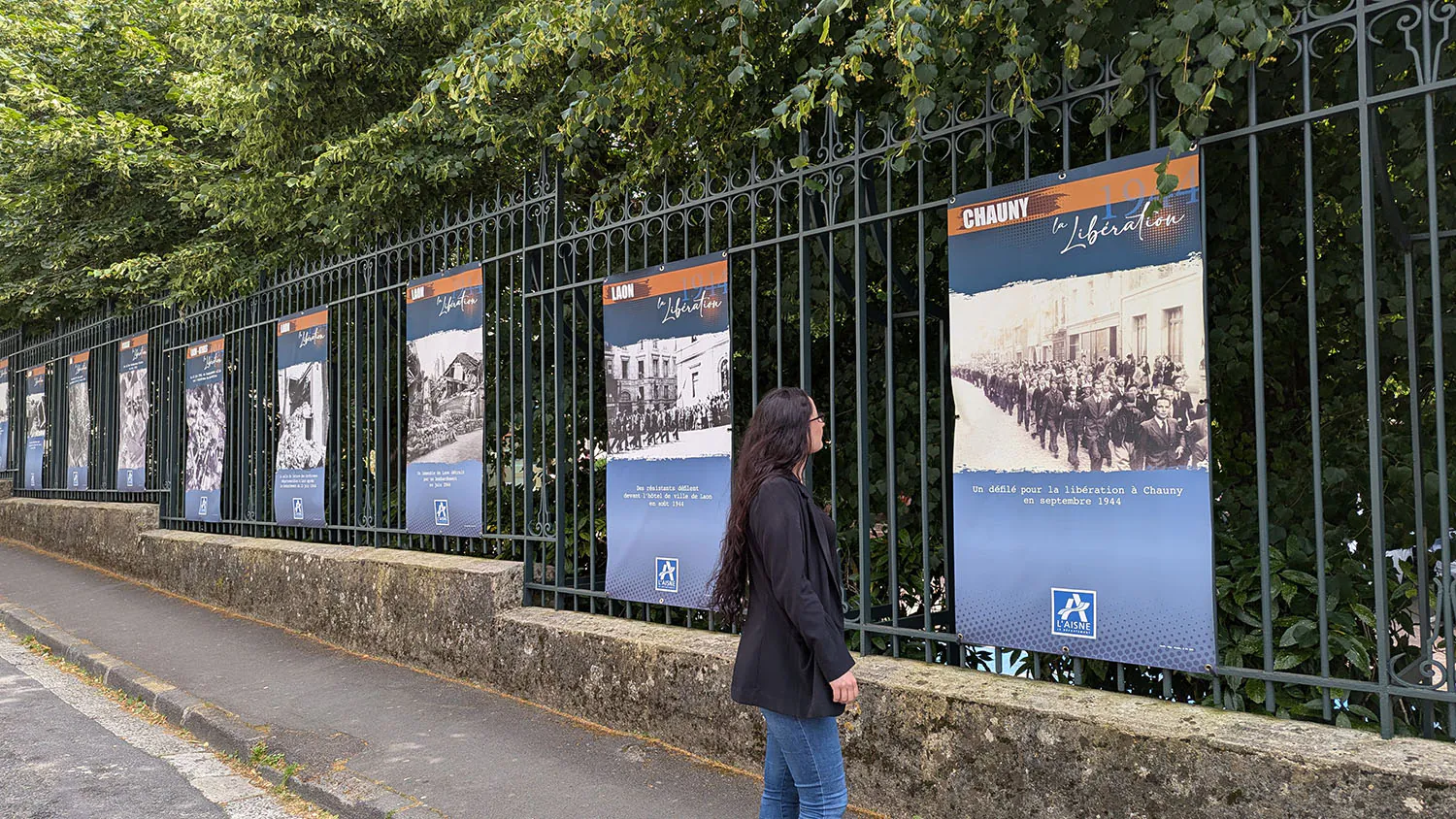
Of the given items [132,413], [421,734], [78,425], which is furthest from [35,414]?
[421,734]

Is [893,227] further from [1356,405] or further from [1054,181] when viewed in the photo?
[1356,405]

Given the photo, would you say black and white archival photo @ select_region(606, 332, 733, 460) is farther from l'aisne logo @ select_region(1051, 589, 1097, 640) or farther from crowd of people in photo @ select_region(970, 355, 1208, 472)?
l'aisne logo @ select_region(1051, 589, 1097, 640)

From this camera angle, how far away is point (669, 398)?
588 cm

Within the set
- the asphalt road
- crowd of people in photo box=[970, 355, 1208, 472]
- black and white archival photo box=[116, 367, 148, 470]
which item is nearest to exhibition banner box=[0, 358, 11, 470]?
black and white archival photo box=[116, 367, 148, 470]

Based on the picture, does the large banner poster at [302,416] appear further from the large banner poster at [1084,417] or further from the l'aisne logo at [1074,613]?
the l'aisne logo at [1074,613]

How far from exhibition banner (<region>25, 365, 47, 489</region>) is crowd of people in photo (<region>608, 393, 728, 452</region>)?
14491 millimetres

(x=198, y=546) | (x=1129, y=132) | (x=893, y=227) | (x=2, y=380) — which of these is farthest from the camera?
(x=2, y=380)

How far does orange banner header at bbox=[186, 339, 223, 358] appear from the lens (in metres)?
Result: 11.0

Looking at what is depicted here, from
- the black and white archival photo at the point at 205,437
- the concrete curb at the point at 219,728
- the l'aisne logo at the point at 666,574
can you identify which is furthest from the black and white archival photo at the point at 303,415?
the l'aisne logo at the point at 666,574

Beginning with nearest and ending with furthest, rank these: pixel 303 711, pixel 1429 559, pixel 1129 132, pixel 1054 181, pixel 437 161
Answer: pixel 1429 559, pixel 1054 181, pixel 1129 132, pixel 303 711, pixel 437 161

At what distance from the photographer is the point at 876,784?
14.7 feet

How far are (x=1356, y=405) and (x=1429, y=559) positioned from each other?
69 cm

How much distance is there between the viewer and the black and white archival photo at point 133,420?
42.8 feet

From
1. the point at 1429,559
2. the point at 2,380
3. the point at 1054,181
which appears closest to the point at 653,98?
the point at 1054,181
